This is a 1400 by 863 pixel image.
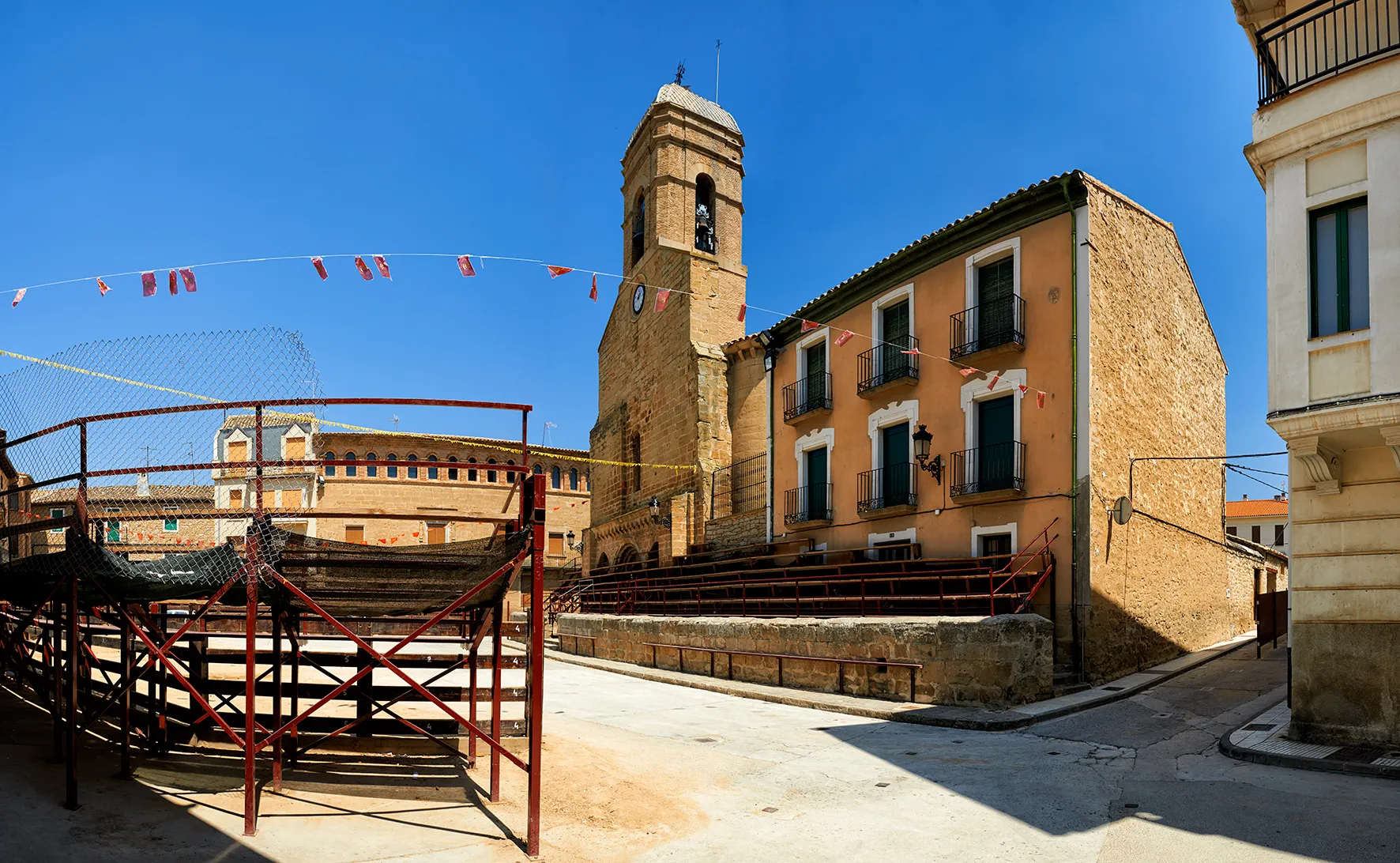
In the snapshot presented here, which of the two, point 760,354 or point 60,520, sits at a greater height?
point 760,354

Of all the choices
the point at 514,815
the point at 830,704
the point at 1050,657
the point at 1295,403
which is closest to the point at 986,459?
the point at 1050,657

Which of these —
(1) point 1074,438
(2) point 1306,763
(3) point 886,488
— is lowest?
(2) point 1306,763

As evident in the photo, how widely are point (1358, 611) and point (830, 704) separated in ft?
21.1

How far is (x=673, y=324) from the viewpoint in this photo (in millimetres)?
29094

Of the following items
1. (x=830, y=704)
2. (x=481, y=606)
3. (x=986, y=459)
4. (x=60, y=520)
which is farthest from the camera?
(x=986, y=459)

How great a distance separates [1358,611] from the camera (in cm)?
902

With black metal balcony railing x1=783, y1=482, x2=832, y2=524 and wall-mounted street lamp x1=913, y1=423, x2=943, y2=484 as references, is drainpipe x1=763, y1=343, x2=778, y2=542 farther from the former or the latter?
wall-mounted street lamp x1=913, y1=423, x2=943, y2=484

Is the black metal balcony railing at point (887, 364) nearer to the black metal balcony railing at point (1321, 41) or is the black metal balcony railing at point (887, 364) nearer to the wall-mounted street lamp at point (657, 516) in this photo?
the black metal balcony railing at point (1321, 41)

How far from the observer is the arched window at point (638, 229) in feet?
105

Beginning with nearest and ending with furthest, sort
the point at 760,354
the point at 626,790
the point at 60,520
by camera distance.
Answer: the point at 60,520
the point at 626,790
the point at 760,354

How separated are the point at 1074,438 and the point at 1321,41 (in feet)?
21.8

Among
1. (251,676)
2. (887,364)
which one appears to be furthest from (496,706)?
(887,364)

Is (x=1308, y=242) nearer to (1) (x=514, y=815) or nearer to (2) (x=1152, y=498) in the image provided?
(2) (x=1152, y=498)

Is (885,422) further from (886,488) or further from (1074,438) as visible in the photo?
(1074,438)
